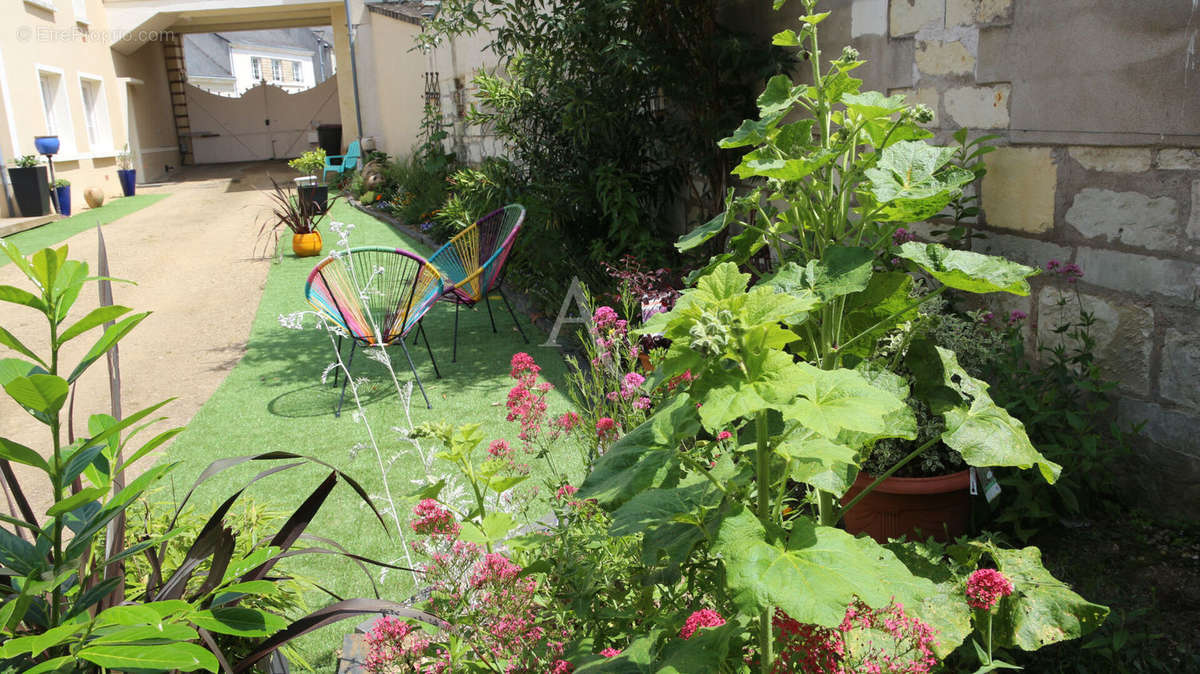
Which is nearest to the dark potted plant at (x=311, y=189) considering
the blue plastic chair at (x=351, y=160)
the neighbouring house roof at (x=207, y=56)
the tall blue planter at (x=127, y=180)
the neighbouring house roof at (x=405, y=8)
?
the neighbouring house roof at (x=405, y=8)

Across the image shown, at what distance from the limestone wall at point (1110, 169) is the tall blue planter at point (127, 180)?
659 inches

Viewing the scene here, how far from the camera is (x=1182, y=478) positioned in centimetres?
260

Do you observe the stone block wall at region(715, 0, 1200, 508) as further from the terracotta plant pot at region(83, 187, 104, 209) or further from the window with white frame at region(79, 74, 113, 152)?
the window with white frame at region(79, 74, 113, 152)

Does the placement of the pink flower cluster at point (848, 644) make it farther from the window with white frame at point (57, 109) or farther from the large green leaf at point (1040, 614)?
the window with white frame at point (57, 109)

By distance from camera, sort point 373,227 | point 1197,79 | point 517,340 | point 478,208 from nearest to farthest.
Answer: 1. point 1197,79
2. point 517,340
3. point 478,208
4. point 373,227

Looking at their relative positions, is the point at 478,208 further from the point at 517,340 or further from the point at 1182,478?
the point at 1182,478

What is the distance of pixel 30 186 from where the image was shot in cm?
1225

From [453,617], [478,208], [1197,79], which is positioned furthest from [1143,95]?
[478,208]

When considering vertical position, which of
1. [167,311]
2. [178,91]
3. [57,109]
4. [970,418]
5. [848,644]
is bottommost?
[167,311]

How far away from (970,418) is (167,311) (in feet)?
23.4

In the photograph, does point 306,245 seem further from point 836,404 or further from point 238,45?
point 238,45

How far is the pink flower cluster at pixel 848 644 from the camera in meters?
1.20

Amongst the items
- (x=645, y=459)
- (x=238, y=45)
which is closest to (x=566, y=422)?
(x=645, y=459)

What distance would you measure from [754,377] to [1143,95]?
2195 millimetres
